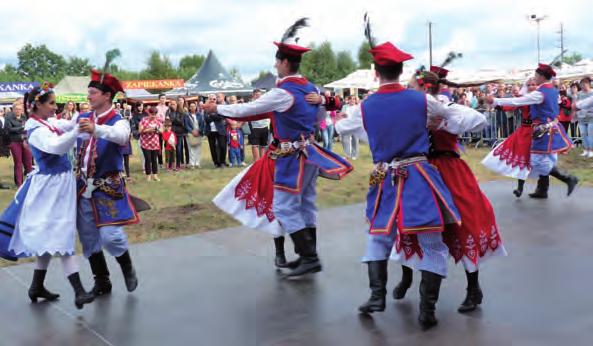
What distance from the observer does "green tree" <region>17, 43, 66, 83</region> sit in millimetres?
91188

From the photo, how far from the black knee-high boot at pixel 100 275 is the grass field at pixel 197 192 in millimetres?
1860

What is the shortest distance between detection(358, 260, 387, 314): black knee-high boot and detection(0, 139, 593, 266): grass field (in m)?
3.36

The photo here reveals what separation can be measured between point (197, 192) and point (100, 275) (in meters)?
5.33

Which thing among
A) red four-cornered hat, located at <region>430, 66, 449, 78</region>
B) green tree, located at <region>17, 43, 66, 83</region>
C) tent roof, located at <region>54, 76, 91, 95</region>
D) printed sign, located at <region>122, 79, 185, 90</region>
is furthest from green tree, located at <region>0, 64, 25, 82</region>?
red four-cornered hat, located at <region>430, 66, 449, 78</region>

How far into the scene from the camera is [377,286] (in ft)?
11.8

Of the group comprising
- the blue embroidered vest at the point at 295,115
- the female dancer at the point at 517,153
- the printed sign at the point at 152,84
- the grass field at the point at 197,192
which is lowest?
the grass field at the point at 197,192

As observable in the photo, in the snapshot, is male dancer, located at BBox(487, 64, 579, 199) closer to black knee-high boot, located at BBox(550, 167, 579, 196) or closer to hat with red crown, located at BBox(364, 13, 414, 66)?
black knee-high boot, located at BBox(550, 167, 579, 196)

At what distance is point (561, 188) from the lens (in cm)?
789

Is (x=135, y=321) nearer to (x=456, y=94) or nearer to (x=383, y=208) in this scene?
(x=383, y=208)

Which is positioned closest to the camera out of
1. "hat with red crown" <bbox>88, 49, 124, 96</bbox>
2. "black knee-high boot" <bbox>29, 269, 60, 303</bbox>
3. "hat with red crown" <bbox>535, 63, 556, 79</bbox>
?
"hat with red crown" <bbox>88, 49, 124, 96</bbox>

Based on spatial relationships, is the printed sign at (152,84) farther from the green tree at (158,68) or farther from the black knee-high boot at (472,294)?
the black knee-high boot at (472,294)

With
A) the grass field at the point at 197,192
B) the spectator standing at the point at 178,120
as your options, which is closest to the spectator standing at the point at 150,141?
the grass field at the point at 197,192

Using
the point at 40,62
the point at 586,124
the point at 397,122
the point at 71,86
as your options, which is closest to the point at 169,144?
the point at 586,124

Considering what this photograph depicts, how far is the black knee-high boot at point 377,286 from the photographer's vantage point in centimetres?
359
